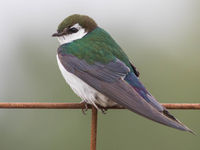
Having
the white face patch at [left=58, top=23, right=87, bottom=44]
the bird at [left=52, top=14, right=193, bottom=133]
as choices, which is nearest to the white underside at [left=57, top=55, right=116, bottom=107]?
the bird at [left=52, top=14, right=193, bottom=133]

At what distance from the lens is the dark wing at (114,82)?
10.7 feet

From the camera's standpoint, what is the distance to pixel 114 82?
3.64 meters

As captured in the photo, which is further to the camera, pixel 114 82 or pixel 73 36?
pixel 73 36

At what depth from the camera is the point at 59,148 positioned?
23.7 feet

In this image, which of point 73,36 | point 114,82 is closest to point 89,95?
point 114,82

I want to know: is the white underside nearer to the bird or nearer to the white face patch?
the bird

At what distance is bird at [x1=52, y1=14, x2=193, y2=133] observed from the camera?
3.44 m

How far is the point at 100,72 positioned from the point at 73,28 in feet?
1.91

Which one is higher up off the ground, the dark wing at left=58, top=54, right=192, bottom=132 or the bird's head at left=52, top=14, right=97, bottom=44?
the bird's head at left=52, top=14, right=97, bottom=44

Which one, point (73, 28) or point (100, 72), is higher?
point (73, 28)

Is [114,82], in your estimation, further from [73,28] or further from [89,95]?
[73,28]

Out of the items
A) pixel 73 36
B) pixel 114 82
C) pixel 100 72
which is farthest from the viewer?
pixel 73 36

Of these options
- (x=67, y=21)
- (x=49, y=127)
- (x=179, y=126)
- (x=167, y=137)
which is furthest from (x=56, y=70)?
(x=179, y=126)

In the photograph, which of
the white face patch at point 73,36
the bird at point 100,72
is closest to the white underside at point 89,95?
the bird at point 100,72
